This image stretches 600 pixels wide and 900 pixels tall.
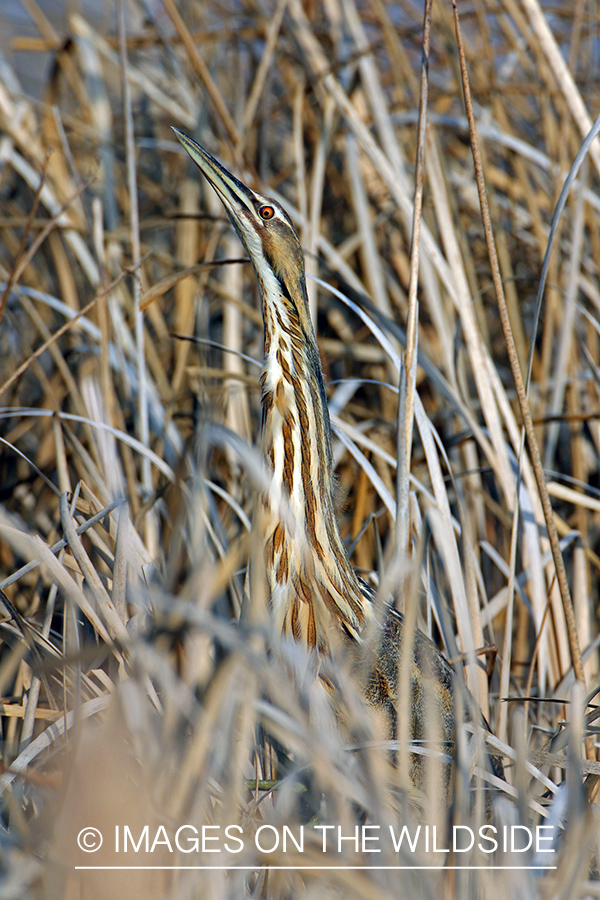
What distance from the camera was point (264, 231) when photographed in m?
0.99

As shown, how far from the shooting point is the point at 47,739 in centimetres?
79

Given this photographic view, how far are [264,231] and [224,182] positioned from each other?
87 millimetres

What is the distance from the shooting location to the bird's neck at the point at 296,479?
3.14 feet

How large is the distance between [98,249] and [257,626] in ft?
3.08

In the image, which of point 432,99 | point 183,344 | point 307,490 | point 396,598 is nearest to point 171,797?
point 307,490

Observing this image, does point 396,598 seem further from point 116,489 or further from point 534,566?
point 116,489

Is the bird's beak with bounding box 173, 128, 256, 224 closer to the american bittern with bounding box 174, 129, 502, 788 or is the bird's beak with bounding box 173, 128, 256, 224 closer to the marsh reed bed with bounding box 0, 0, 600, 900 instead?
the american bittern with bounding box 174, 129, 502, 788

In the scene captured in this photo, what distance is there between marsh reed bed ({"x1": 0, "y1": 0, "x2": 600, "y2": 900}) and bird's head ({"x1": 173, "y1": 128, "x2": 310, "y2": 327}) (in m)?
0.14

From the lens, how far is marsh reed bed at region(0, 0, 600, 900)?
62 centimetres
